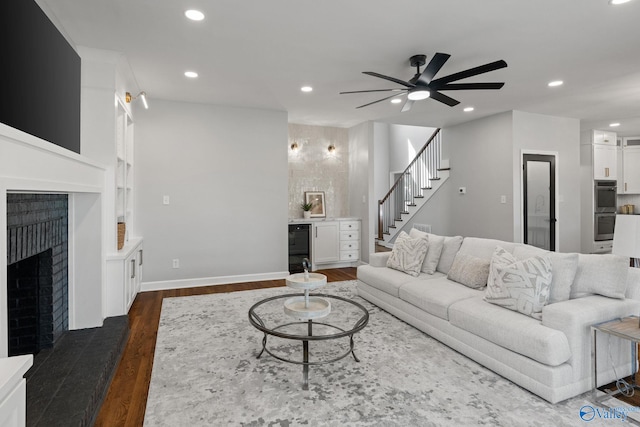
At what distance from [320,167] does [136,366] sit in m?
4.72

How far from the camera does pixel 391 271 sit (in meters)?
3.95

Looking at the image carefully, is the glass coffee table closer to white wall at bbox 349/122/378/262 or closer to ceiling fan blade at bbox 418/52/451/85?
ceiling fan blade at bbox 418/52/451/85

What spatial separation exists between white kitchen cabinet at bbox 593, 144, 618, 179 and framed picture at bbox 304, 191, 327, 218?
551cm

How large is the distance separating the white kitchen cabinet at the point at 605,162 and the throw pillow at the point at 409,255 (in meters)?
5.50

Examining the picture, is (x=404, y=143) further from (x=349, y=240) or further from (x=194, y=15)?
(x=194, y=15)

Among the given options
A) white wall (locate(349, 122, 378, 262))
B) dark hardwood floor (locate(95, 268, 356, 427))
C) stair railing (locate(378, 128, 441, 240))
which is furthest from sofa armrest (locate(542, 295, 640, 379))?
stair railing (locate(378, 128, 441, 240))

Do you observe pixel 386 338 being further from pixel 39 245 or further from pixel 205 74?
pixel 205 74

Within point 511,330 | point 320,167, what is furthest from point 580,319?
point 320,167

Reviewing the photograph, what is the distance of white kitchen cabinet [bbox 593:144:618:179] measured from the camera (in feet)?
23.0

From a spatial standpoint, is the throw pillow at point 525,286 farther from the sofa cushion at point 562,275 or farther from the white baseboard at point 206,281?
the white baseboard at point 206,281

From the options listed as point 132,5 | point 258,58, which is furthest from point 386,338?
point 132,5

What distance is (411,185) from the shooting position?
28.3 feet

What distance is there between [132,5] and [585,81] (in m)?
4.89

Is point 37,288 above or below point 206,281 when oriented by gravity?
above
